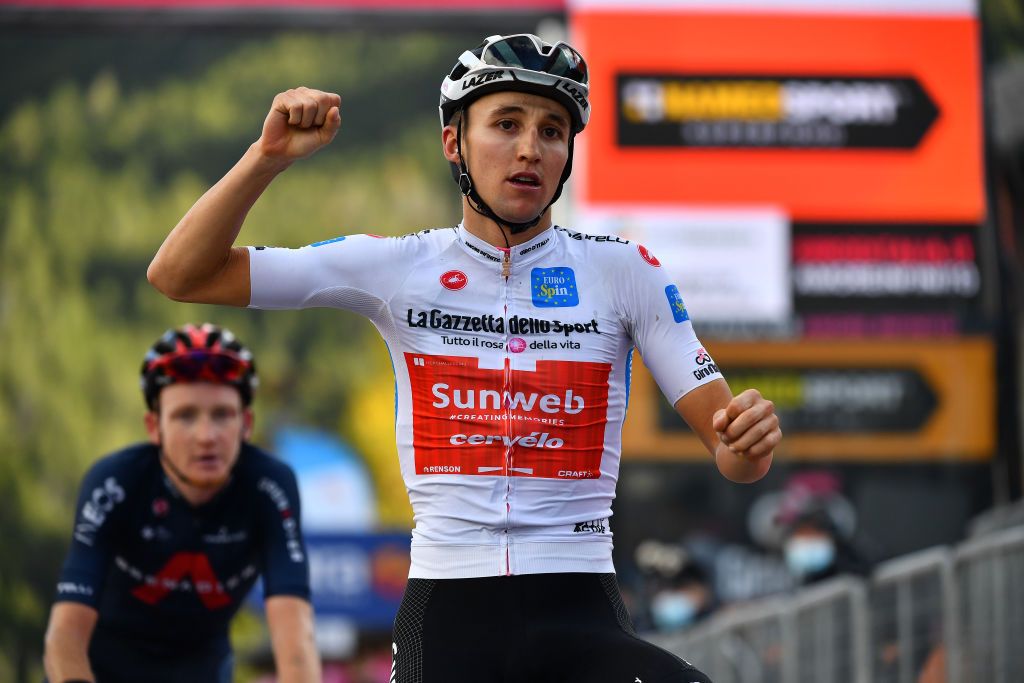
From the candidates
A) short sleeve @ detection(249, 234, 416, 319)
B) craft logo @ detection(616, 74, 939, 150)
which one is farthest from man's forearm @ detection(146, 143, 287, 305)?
craft logo @ detection(616, 74, 939, 150)

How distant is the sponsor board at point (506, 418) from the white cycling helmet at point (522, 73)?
0.75 m

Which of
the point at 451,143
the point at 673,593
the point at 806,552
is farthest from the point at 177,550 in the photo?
the point at 673,593

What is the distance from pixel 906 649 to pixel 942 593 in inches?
18.1

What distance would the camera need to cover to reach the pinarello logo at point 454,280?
4.52 m

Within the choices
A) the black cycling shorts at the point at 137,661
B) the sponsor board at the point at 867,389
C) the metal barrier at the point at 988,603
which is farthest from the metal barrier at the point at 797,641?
the sponsor board at the point at 867,389

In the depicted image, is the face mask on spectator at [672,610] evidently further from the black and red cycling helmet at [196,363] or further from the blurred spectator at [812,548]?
the black and red cycling helmet at [196,363]

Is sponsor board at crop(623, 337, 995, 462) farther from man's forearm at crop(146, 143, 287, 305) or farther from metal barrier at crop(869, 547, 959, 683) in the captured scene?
man's forearm at crop(146, 143, 287, 305)

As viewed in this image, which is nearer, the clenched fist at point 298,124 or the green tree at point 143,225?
the clenched fist at point 298,124

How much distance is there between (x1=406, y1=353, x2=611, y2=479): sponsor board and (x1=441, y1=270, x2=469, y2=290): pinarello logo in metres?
0.21

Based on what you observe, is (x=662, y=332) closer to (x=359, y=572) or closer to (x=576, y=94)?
(x=576, y=94)

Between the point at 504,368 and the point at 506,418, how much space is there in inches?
5.5

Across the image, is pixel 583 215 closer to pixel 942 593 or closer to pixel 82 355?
pixel 82 355

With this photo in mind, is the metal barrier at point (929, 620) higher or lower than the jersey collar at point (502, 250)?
lower

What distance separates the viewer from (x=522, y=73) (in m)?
4.51
